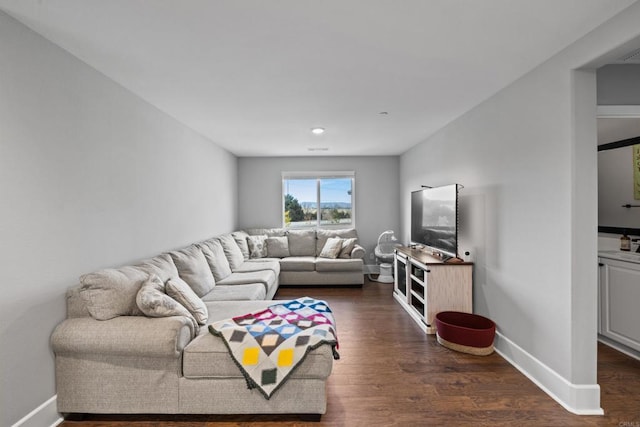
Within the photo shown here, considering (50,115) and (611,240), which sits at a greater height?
(50,115)

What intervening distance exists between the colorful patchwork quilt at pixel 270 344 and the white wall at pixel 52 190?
100cm

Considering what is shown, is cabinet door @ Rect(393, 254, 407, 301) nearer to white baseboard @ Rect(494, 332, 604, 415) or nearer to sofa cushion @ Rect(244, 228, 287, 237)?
white baseboard @ Rect(494, 332, 604, 415)

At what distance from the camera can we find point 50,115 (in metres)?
1.92

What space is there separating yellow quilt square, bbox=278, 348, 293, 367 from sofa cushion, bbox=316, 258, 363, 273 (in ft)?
11.0

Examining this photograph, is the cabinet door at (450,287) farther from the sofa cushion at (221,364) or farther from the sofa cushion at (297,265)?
the sofa cushion at (297,265)

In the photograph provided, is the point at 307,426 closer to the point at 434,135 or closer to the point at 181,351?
the point at 181,351

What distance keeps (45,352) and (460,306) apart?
343 centimetres

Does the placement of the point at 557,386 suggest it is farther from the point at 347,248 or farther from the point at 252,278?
the point at 347,248

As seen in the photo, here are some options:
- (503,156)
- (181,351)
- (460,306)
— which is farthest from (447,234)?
(181,351)

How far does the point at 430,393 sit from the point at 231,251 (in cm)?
324

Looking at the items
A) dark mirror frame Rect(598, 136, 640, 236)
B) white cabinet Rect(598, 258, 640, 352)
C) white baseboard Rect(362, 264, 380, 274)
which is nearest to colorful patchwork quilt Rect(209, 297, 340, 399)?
white cabinet Rect(598, 258, 640, 352)

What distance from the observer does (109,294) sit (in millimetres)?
2035

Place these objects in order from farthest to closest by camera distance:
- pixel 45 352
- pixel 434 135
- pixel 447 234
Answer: pixel 434 135, pixel 447 234, pixel 45 352

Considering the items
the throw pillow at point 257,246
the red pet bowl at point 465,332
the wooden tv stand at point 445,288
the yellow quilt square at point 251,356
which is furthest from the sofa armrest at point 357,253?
the yellow quilt square at point 251,356
